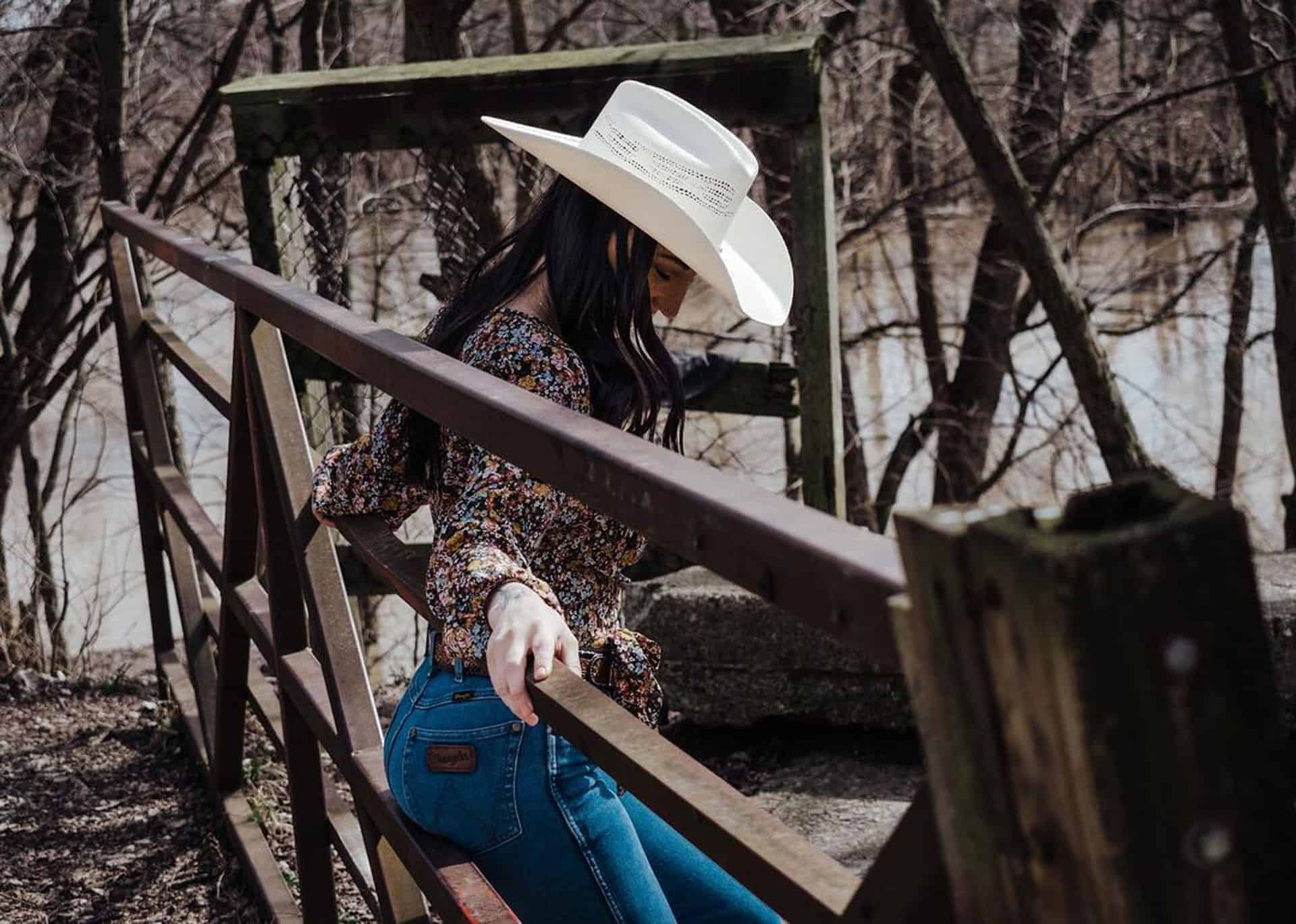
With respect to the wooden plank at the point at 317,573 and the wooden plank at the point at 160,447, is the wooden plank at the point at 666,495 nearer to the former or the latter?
the wooden plank at the point at 317,573

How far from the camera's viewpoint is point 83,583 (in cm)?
1388

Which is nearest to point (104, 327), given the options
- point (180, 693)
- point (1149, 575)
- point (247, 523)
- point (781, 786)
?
point (180, 693)

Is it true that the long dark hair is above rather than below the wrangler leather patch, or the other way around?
above

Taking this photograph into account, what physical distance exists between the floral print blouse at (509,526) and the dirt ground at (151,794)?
1.54 metres

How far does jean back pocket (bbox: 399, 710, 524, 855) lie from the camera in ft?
5.70

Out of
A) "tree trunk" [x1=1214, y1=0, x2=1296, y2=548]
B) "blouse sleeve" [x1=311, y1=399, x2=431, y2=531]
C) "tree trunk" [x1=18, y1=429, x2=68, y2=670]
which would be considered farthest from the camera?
"tree trunk" [x1=1214, y1=0, x2=1296, y2=548]

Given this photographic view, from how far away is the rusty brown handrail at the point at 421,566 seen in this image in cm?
98

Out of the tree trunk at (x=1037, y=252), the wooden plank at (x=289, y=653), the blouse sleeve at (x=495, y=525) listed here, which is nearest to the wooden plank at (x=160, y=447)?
the wooden plank at (x=289, y=653)

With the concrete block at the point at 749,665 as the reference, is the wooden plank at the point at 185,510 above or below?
above

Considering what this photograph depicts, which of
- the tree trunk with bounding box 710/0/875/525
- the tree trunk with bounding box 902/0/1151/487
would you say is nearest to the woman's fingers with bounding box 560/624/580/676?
the tree trunk with bounding box 902/0/1151/487

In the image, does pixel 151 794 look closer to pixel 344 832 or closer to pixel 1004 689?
pixel 344 832

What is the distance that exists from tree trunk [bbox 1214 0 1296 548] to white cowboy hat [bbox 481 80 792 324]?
535 centimetres

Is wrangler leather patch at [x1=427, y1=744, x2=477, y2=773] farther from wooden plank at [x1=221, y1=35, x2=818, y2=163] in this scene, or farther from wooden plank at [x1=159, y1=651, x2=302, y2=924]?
wooden plank at [x1=221, y1=35, x2=818, y2=163]

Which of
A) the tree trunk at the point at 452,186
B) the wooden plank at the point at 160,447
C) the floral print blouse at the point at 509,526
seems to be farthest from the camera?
the tree trunk at the point at 452,186
